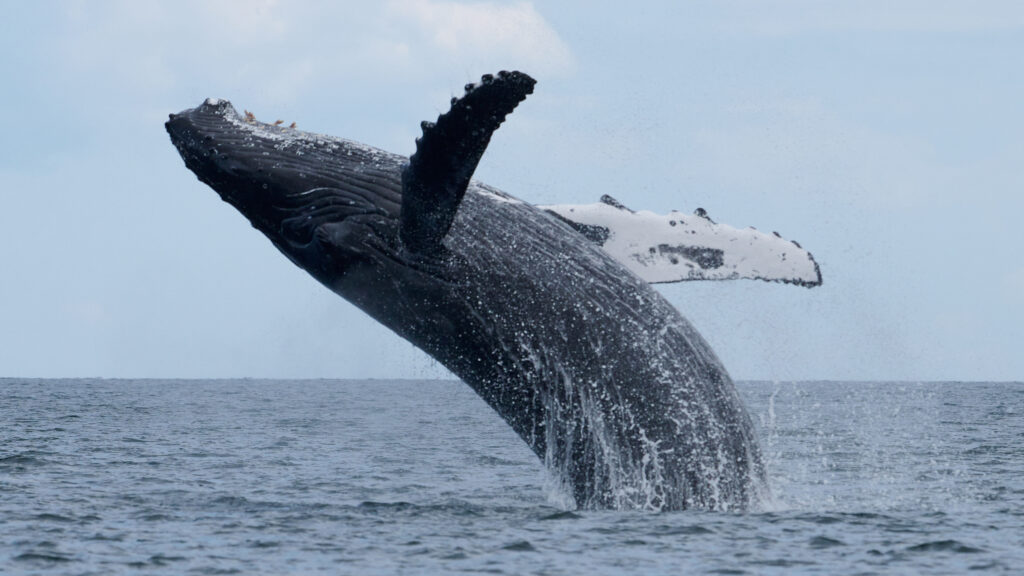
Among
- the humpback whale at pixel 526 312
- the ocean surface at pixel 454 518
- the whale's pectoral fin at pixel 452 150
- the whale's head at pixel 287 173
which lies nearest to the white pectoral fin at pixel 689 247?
the humpback whale at pixel 526 312

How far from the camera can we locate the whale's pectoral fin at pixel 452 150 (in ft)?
28.2

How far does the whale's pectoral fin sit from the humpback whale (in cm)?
35

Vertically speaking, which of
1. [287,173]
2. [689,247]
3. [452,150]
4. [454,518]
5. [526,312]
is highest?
[287,173]

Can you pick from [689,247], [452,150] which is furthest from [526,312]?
[689,247]

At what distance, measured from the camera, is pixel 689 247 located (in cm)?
1198

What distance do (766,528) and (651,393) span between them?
1.44 m

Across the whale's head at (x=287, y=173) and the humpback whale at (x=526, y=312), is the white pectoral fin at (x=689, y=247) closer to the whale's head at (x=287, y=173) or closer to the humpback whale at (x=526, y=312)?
the humpback whale at (x=526, y=312)

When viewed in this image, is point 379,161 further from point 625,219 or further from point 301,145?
point 625,219

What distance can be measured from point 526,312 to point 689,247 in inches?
A: 88.3

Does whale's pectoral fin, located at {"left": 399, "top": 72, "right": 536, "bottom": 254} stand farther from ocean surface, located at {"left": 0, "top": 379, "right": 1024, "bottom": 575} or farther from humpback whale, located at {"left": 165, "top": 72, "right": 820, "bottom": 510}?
ocean surface, located at {"left": 0, "top": 379, "right": 1024, "bottom": 575}

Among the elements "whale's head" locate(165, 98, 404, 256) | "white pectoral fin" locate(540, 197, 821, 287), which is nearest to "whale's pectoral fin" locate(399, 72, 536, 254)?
"whale's head" locate(165, 98, 404, 256)

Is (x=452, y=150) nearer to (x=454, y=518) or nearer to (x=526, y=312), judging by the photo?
(x=526, y=312)

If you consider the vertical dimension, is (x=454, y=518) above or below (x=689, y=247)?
below

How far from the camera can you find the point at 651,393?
1050cm
